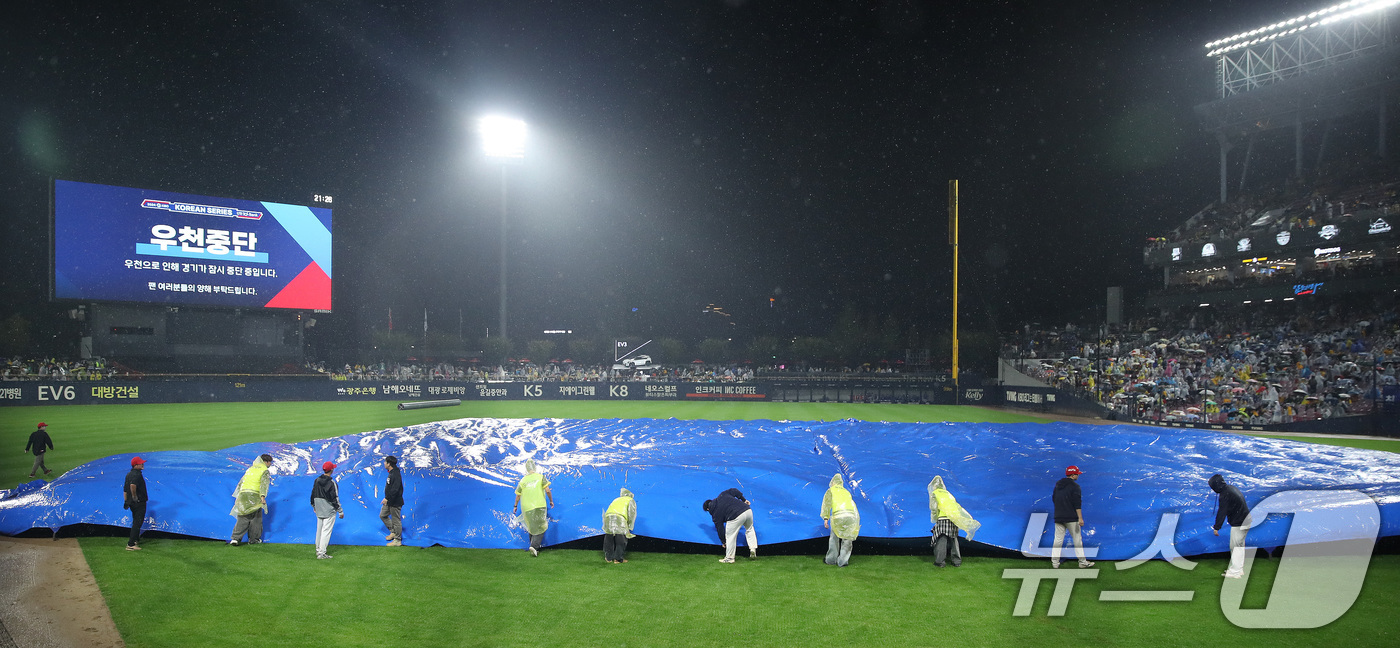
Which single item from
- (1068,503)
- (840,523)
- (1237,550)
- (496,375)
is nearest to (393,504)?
(840,523)

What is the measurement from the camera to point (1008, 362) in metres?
36.5

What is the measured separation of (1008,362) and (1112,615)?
32.2 meters

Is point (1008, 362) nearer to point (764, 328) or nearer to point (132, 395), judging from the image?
point (764, 328)

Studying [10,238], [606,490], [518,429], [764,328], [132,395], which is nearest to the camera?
[606,490]

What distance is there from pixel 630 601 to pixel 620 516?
64.8 inches

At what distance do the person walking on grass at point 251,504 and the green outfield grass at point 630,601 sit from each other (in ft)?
0.98

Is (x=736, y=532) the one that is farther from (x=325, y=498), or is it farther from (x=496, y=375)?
(x=496, y=375)

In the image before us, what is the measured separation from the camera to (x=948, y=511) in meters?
8.73

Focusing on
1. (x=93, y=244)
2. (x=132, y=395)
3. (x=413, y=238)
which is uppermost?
(x=413, y=238)

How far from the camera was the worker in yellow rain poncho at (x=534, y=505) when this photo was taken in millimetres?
9164

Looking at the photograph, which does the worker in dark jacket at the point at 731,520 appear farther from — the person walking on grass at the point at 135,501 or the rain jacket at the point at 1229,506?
Result: the person walking on grass at the point at 135,501

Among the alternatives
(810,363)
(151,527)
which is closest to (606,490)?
(151,527)

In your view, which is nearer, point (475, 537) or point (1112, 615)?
point (1112, 615)

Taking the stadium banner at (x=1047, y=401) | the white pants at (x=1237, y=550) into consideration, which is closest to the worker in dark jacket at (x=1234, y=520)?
the white pants at (x=1237, y=550)
